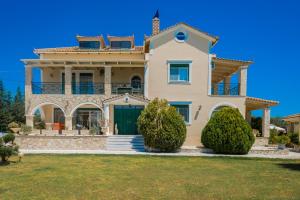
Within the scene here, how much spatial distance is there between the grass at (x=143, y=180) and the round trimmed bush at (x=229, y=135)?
13.2 ft

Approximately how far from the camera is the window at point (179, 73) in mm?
22141

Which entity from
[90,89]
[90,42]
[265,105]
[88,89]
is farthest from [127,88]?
[265,105]

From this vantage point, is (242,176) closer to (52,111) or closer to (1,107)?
(52,111)

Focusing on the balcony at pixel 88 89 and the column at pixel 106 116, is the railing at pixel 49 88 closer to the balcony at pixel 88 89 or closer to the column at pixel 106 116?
the balcony at pixel 88 89

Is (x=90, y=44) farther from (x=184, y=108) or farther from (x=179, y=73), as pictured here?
(x=184, y=108)

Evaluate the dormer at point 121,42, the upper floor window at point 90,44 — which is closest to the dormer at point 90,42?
the upper floor window at point 90,44

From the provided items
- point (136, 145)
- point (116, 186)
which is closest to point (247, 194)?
point (116, 186)

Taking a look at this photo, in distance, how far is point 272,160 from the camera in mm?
15789

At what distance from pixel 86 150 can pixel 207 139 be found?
920 cm

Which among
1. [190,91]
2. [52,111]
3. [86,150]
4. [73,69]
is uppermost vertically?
[73,69]

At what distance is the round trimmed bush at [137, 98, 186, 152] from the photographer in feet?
58.5

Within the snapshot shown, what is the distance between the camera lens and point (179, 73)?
2223 centimetres

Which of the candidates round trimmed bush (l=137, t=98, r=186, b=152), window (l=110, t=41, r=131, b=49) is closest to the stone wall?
round trimmed bush (l=137, t=98, r=186, b=152)

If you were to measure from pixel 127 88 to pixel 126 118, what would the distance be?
2810 mm
